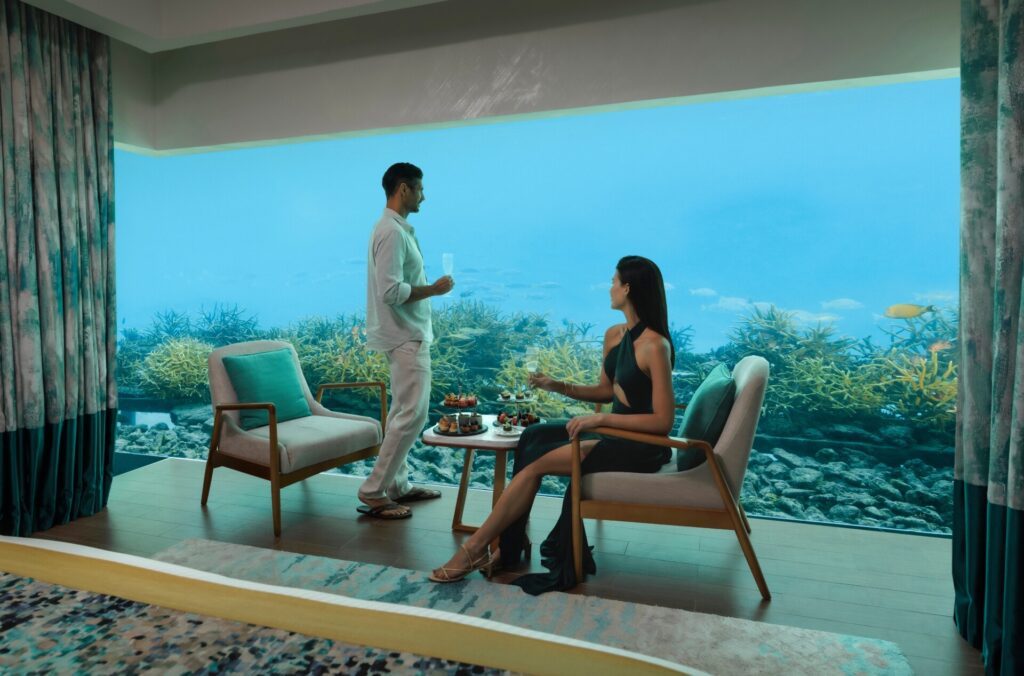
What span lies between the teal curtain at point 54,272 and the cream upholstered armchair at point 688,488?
112 inches

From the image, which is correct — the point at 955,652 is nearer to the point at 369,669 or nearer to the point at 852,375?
the point at 369,669

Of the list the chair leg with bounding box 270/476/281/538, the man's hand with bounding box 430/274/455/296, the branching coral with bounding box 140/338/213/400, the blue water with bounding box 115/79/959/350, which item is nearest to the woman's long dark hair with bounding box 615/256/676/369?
the man's hand with bounding box 430/274/455/296

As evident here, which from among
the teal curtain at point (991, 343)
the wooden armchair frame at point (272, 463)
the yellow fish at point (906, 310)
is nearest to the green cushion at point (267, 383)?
the wooden armchair frame at point (272, 463)

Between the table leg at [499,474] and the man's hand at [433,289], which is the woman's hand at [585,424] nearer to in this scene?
the table leg at [499,474]

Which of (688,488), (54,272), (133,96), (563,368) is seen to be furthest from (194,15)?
(563,368)

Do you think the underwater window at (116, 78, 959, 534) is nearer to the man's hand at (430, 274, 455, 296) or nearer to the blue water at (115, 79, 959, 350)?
the blue water at (115, 79, 959, 350)

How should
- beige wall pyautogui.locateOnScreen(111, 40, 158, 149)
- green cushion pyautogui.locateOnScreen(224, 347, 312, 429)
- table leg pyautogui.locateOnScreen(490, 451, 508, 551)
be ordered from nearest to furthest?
table leg pyautogui.locateOnScreen(490, 451, 508, 551)
green cushion pyautogui.locateOnScreen(224, 347, 312, 429)
beige wall pyautogui.locateOnScreen(111, 40, 158, 149)

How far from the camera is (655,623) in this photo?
2592mm

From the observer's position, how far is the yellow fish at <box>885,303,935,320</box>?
5.81m

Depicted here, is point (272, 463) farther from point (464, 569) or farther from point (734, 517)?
point (734, 517)

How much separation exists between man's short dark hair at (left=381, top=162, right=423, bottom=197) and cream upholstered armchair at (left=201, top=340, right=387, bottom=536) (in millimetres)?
1210

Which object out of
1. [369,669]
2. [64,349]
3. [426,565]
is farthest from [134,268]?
[369,669]

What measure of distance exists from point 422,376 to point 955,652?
2.65m

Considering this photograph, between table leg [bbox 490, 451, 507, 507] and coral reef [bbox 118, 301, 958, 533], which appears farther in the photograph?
coral reef [bbox 118, 301, 958, 533]
